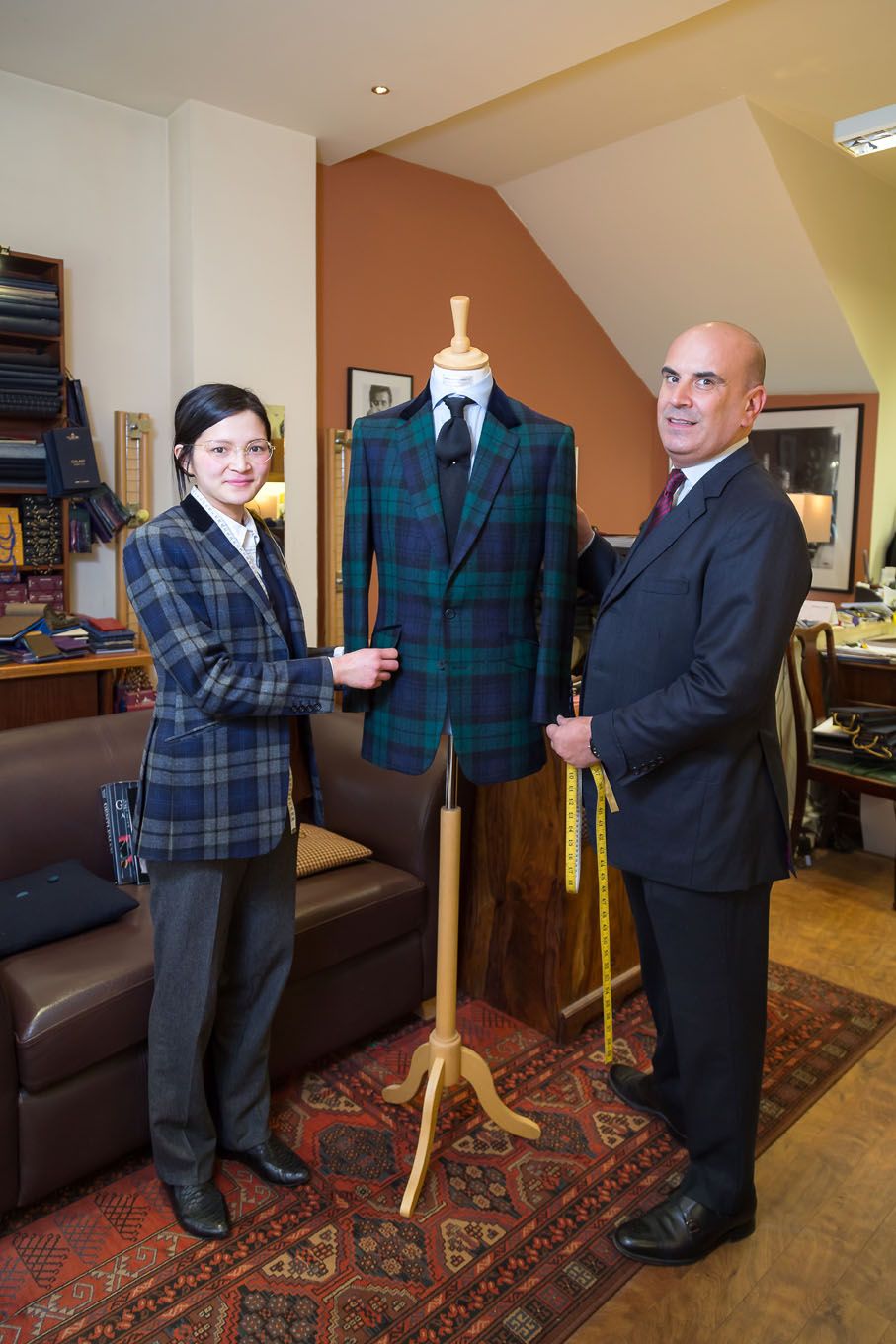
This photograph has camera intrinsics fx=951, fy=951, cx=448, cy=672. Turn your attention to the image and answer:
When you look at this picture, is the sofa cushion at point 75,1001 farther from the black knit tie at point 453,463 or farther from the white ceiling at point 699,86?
the white ceiling at point 699,86

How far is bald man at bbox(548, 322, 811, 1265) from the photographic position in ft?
5.20

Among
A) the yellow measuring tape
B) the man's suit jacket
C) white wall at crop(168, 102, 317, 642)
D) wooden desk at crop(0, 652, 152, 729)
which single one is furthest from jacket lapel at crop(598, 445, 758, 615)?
white wall at crop(168, 102, 317, 642)

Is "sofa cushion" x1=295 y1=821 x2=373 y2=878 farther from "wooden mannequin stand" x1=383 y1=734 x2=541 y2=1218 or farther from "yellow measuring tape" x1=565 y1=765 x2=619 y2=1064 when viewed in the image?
"yellow measuring tape" x1=565 y1=765 x2=619 y2=1064

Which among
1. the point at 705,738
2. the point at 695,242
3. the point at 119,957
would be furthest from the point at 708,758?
the point at 695,242

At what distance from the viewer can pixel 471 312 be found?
532cm

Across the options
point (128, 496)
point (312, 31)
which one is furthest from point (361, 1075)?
point (312, 31)

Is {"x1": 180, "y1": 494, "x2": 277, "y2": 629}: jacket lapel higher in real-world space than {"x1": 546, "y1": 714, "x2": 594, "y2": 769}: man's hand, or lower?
higher

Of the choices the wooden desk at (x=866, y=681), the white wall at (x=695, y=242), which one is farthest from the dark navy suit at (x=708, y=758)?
the white wall at (x=695, y=242)

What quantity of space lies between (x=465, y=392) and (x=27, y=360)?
2644 millimetres

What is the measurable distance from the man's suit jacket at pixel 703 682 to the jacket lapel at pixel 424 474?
1.12 ft

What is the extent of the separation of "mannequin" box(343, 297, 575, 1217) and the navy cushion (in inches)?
29.9

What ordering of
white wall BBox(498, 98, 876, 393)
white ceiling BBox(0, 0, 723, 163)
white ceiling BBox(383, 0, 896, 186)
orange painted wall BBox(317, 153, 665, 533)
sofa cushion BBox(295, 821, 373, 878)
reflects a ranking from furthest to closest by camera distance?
1. orange painted wall BBox(317, 153, 665, 533)
2. white wall BBox(498, 98, 876, 393)
3. white ceiling BBox(383, 0, 896, 186)
4. white ceiling BBox(0, 0, 723, 163)
5. sofa cushion BBox(295, 821, 373, 878)

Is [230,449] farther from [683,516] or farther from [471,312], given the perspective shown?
[471,312]

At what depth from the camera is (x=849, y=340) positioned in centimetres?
514
